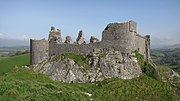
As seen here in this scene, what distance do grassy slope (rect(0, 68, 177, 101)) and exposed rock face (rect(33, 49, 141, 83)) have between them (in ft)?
4.29

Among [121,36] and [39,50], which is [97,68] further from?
[39,50]

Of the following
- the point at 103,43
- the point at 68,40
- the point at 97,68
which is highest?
the point at 68,40

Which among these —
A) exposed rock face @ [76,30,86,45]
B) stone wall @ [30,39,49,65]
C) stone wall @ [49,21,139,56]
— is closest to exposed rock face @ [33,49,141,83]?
stone wall @ [49,21,139,56]

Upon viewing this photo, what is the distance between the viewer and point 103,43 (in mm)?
37062

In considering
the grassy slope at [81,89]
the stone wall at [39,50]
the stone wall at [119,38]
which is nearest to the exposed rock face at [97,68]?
the stone wall at [119,38]

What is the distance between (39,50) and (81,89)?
12.1 m

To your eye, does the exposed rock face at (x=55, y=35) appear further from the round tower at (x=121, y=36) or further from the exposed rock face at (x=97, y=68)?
the round tower at (x=121, y=36)

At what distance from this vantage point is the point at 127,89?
30859mm

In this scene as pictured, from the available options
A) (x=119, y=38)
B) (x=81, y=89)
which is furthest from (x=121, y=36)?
(x=81, y=89)

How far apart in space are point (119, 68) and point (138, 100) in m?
7.77

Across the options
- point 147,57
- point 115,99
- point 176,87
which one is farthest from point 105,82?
point 147,57

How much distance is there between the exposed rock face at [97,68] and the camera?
35.3 m

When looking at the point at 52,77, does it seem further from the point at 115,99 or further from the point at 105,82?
the point at 115,99

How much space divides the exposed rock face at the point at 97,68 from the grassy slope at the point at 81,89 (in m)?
1.31
